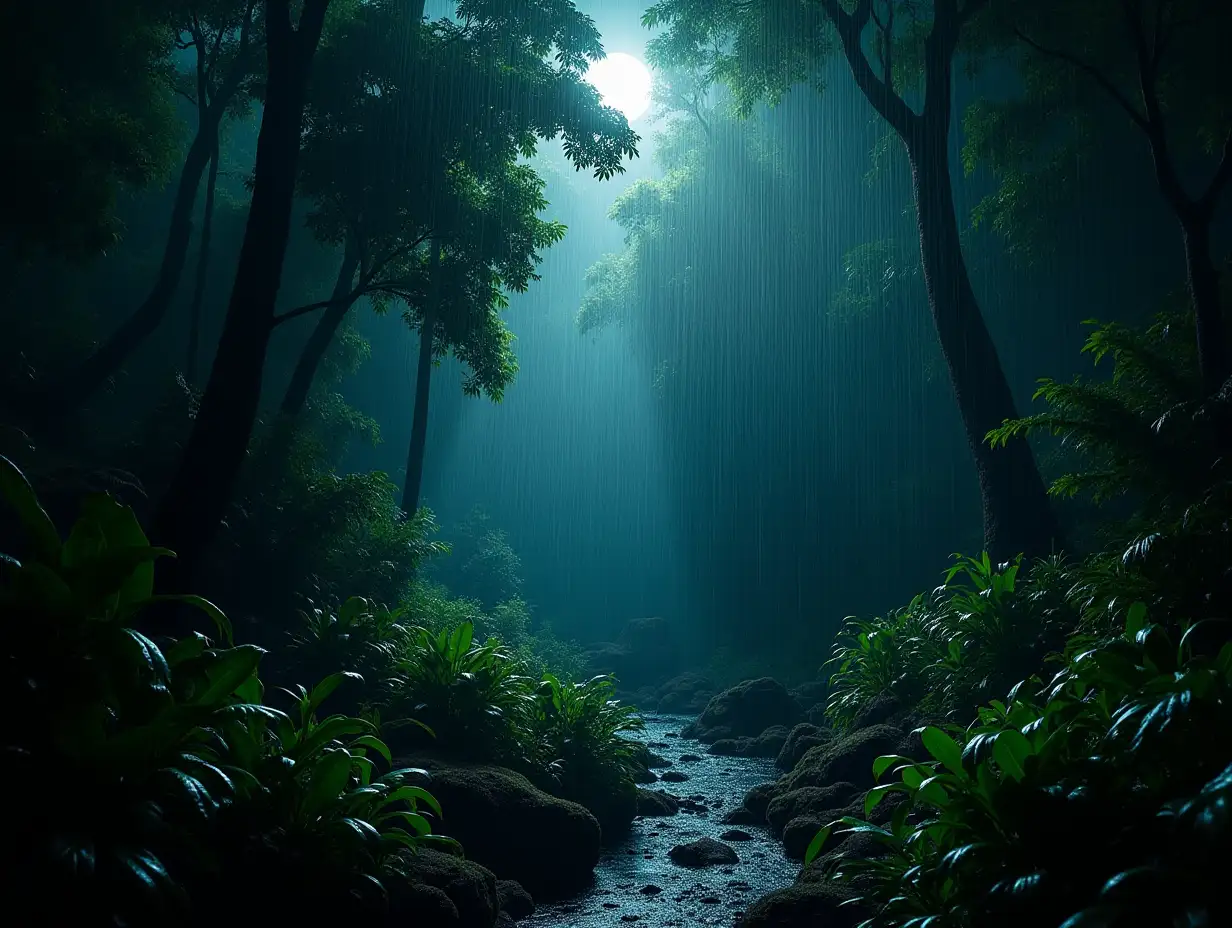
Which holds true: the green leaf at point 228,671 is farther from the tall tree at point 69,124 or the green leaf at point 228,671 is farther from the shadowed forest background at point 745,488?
the tall tree at point 69,124

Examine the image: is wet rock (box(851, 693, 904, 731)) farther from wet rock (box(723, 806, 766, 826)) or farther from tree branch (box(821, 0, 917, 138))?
tree branch (box(821, 0, 917, 138))

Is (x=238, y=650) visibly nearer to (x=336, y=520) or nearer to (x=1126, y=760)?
(x=1126, y=760)

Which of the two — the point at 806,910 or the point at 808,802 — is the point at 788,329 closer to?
the point at 808,802

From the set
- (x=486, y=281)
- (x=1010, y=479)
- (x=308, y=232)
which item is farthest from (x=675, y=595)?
(x=1010, y=479)

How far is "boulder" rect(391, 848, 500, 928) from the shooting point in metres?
3.22

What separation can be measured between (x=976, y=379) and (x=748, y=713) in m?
6.79

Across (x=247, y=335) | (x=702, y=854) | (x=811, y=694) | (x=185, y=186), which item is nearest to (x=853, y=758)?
(x=702, y=854)

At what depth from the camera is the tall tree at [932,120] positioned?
26.2ft

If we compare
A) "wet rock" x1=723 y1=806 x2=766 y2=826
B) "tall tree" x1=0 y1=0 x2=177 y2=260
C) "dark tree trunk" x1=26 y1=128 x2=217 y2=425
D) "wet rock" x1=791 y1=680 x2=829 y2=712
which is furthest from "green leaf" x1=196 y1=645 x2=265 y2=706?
"wet rock" x1=791 y1=680 x2=829 y2=712

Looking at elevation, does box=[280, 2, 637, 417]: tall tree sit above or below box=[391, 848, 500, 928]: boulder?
above

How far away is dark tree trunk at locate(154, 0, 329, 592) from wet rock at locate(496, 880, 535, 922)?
2781 mm

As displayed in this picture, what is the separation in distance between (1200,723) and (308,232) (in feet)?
67.2

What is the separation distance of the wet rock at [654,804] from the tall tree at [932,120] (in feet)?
13.6

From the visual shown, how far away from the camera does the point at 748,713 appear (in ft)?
41.4
